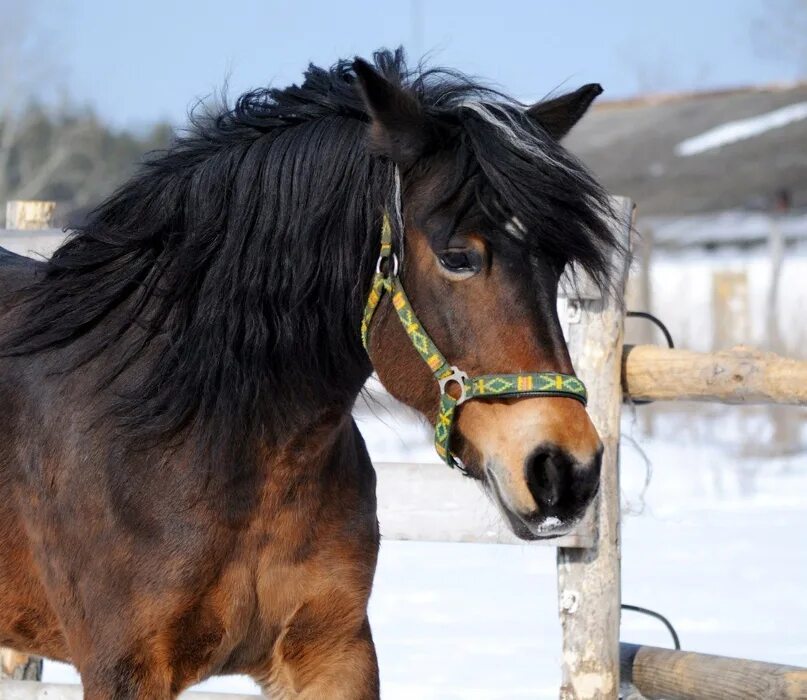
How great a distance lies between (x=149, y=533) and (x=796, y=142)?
16469 millimetres

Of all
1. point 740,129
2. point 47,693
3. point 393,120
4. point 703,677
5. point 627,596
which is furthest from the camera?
point 740,129

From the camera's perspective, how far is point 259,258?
2619 mm

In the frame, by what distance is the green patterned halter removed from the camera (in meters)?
2.25

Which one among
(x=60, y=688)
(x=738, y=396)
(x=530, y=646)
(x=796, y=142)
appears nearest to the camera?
(x=738, y=396)

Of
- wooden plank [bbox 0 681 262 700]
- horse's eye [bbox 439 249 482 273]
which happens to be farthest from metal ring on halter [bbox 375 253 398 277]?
A: wooden plank [bbox 0 681 262 700]

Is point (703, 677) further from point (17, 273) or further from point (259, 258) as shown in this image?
point (17, 273)

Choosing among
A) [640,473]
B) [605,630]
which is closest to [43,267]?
[605,630]

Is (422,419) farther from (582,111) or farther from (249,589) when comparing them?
(582,111)

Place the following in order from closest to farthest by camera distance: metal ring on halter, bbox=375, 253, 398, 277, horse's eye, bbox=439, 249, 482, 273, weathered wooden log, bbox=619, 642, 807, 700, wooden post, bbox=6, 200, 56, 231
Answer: horse's eye, bbox=439, 249, 482, 273 < metal ring on halter, bbox=375, 253, 398, 277 < weathered wooden log, bbox=619, 642, 807, 700 < wooden post, bbox=6, 200, 56, 231

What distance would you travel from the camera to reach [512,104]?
2598 millimetres

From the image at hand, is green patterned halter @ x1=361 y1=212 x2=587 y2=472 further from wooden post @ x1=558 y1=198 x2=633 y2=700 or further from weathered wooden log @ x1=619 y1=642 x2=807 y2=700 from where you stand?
weathered wooden log @ x1=619 y1=642 x2=807 y2=700

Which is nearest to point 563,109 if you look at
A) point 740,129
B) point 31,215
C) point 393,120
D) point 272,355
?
point 393,120

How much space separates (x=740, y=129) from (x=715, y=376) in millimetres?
16194

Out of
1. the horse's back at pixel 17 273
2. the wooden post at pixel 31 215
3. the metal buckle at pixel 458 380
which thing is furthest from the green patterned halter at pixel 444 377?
the wooden post at pixel 31 215
